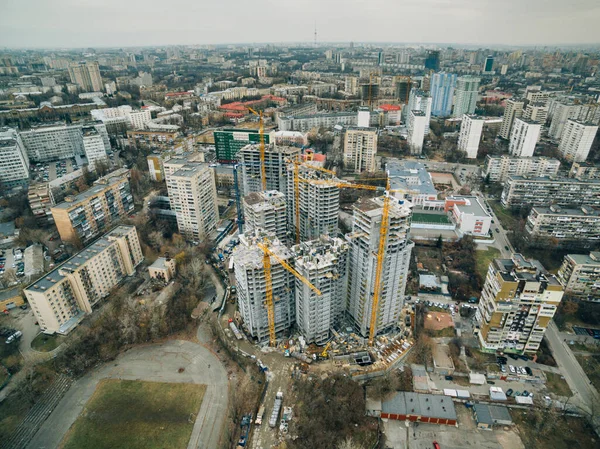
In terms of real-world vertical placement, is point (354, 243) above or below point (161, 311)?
above

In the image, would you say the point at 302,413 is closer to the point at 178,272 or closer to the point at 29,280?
the point at 178,272

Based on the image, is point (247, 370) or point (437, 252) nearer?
point (247, 370)

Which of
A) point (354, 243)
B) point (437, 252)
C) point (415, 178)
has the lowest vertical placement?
point (437, 252)

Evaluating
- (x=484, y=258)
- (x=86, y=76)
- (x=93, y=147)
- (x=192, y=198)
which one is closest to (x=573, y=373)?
(x=484, y=258)

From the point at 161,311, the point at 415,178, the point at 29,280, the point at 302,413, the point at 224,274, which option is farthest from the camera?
the point at 415,178

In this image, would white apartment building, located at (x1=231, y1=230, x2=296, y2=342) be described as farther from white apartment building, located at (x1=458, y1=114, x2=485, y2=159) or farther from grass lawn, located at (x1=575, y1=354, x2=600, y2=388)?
white apartment building, located at (x1=458, y1=114, x2=485, y2=159)

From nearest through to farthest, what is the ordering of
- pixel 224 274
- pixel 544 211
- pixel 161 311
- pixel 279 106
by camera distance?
pixel 161 311, pixel 224 274, pixel 544 211, pixel 279 106

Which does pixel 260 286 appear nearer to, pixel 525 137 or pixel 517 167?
pixel 517 167

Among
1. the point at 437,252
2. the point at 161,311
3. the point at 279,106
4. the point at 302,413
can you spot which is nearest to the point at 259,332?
the point at 302,413
